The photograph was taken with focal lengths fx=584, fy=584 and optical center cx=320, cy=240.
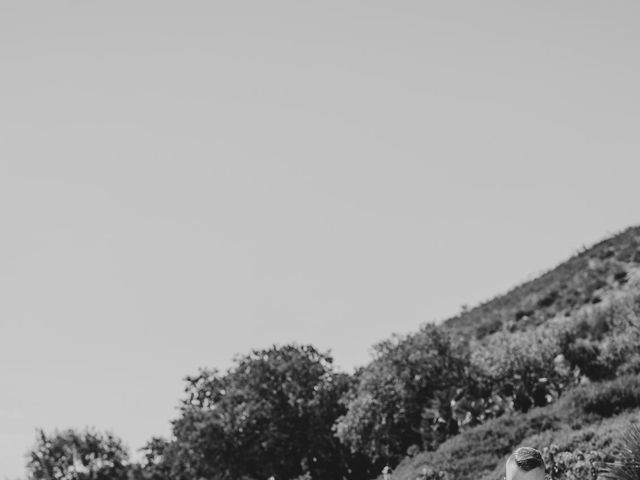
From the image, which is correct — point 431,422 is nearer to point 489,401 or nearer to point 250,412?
point 489,401

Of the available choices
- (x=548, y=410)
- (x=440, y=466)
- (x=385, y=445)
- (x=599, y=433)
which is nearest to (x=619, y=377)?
(x=548, y=410)

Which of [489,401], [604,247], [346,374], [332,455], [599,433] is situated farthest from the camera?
[604,247]

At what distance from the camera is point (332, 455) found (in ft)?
78.1

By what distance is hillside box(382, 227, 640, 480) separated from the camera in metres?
12.4

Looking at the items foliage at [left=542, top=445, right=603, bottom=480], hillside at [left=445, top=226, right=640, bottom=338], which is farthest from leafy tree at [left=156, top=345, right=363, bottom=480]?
foliage at [left=542, top=445, right=603, bottom=480]

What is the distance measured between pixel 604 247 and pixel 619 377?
64.6ft

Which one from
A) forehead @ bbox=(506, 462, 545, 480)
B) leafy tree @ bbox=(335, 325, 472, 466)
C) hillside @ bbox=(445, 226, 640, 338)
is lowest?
forehead @ bbox=(506, 462, 545, 480)

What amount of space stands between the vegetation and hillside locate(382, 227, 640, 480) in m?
0.04

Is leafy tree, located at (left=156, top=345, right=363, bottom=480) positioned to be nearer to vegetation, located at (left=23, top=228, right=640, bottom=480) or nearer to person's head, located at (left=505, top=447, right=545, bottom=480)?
vegetation, located at (left=23, top=228, right=640, bottom=480)

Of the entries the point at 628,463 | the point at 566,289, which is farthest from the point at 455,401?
the point at 566,289

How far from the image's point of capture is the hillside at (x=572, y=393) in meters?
12.4

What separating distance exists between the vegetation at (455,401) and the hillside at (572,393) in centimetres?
4

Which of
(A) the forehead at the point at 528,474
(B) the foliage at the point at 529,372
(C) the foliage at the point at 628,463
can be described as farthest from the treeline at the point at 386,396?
(A) the forehead at the point at 528,474

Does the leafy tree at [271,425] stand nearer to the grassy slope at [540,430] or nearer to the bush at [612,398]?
the grassy slope at [540,430]
